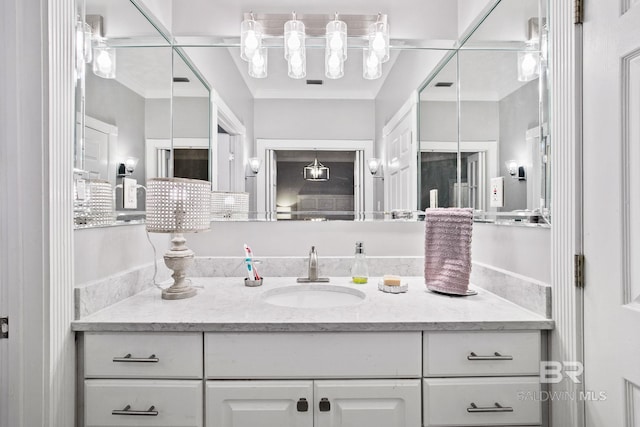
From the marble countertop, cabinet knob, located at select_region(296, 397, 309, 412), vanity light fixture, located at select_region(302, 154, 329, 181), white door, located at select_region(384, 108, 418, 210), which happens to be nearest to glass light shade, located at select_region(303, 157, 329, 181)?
vanity light fixture, located at select_region(302, 154, 329, 181)

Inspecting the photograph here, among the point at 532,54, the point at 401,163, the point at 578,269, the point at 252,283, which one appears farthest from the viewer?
the point at 401,163

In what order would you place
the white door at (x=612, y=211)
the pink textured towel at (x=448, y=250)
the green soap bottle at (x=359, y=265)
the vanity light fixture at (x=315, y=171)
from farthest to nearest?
the vanity light fixture at (x=315, y=171) < the green soap bottle at (x=359, y=265) < the pink textured towel at (x=448, y=250) < the white door at (x=612, y=211)

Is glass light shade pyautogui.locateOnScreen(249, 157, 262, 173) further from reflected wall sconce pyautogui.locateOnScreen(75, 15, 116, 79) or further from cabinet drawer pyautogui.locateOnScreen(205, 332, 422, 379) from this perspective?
cabinet drawer pyautogui.locateOnScreen(205, 332, 422, 379)

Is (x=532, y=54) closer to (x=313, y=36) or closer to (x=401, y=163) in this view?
(x=401, y=163)

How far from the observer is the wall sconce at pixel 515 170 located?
1.18m

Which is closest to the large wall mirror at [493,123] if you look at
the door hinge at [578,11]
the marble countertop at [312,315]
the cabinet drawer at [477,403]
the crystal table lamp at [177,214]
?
the door hinge at [578,11]

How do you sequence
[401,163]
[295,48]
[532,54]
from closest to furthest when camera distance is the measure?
[532,54] < [295,48] < [401,163]

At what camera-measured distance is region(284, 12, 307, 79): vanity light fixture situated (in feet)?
4.99

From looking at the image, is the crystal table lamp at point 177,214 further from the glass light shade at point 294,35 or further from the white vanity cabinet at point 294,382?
the glass light shade at point 294,35

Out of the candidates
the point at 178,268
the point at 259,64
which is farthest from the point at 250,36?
the point at 178,268

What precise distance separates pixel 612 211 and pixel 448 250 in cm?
58

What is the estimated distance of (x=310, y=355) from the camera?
3.26 ft

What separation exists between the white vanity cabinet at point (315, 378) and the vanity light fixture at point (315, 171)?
0.83m

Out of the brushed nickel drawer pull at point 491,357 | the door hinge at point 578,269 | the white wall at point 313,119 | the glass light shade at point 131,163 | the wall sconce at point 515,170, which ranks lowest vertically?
the brushed nickel drawer pull at point 491,357
